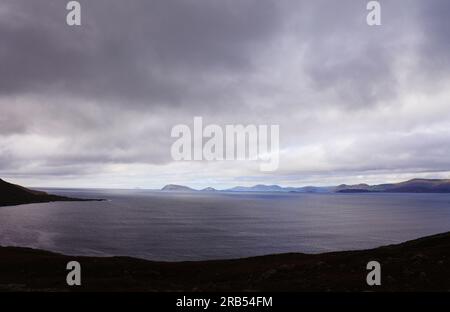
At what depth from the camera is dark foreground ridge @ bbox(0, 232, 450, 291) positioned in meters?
22.5

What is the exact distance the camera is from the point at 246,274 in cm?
3017

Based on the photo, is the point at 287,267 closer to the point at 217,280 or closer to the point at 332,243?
the point at 217,280

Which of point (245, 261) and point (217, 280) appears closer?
point (217, 280)

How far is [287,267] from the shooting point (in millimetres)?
30203

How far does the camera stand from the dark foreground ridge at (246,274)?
22500 mm

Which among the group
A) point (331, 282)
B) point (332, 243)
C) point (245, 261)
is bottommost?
point (332, 243)

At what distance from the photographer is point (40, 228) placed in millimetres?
104000

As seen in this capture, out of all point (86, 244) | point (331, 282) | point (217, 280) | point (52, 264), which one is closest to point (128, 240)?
point (86, 244)

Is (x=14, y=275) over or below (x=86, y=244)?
over
